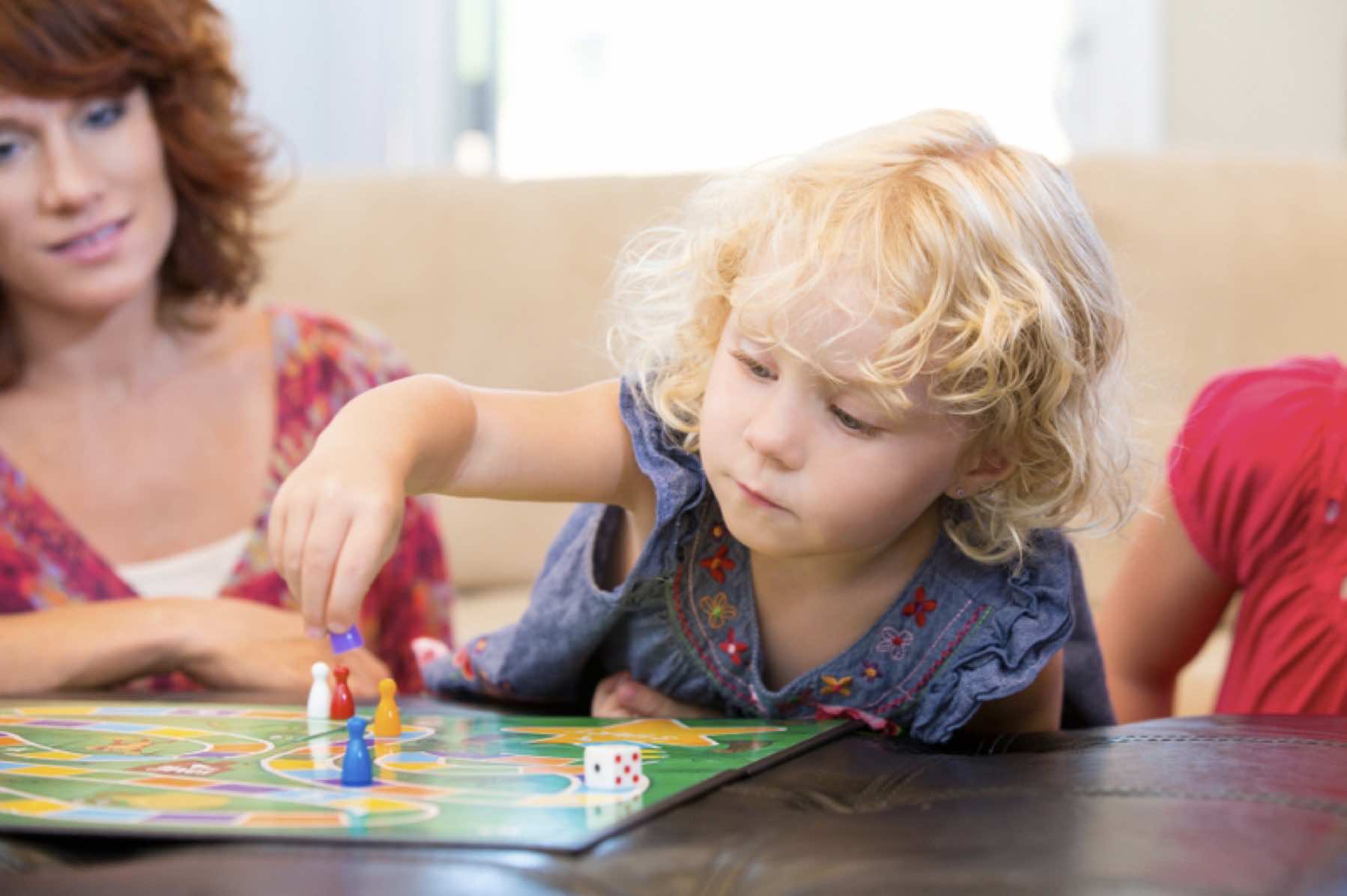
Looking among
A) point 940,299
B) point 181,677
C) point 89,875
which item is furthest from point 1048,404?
point 181,677

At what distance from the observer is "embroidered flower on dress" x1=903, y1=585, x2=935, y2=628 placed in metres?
1.01

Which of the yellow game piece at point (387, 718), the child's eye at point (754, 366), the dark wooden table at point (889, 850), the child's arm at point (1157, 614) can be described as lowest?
the child's arm at point (1157, 614)

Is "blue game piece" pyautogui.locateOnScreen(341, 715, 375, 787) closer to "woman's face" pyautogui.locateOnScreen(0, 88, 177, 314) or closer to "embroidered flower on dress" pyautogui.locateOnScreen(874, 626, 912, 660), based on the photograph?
"embroidered flower on dress" pyautogui.locateOnScreen(874, 626, 912, 660)

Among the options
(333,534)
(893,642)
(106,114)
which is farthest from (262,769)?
(106,114)

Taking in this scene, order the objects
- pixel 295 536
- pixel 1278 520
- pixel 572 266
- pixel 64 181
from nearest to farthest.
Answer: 1. pixel 295 536
2. pixel 1278 520
3. pixel 64 181
4. pixel 572 266

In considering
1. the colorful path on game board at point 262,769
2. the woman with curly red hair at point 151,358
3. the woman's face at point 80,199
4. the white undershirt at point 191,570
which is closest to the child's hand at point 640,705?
the colorful path on game board at point 262,769

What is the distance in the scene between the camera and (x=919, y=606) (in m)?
1.01

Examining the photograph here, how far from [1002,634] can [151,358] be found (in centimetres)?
99

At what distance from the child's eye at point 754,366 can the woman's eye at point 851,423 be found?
5cm

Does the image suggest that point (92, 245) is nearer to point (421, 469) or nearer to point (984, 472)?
point (421, 469)

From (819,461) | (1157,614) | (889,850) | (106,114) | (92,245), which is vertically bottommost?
(1157,614)

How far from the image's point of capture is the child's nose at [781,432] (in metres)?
0.85

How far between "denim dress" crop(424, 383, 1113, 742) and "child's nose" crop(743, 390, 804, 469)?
135mm

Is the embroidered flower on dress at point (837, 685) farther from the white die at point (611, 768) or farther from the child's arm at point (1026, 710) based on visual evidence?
the white die at point (611, 768)
